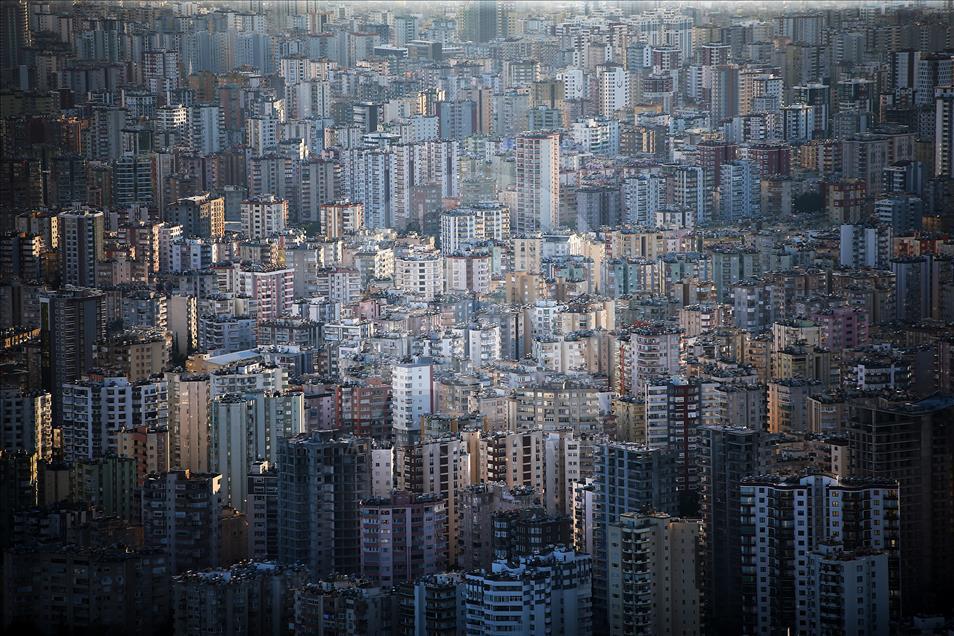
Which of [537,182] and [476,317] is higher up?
[537,182]

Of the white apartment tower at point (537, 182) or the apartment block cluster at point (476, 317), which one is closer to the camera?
the apartment block cluster at point (476, 317)

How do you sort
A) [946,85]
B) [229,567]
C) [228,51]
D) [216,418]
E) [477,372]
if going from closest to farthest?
[229,567] → [216,418] → [477,372] → [946,85] → [228,51]

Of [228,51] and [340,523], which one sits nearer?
[340,523]

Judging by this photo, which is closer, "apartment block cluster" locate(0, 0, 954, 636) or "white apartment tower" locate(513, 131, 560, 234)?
"apartment block cluster" locate(0, 0, 954, 636)

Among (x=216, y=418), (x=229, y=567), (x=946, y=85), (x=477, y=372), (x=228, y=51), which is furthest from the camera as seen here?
(x=228, y=51)

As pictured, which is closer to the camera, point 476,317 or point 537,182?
point 476,317

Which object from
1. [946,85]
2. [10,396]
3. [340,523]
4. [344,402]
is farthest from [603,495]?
[946,85]

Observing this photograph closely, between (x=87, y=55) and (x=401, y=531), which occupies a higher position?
(x=87, y=55)

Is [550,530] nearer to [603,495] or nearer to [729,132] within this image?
[603,495]
